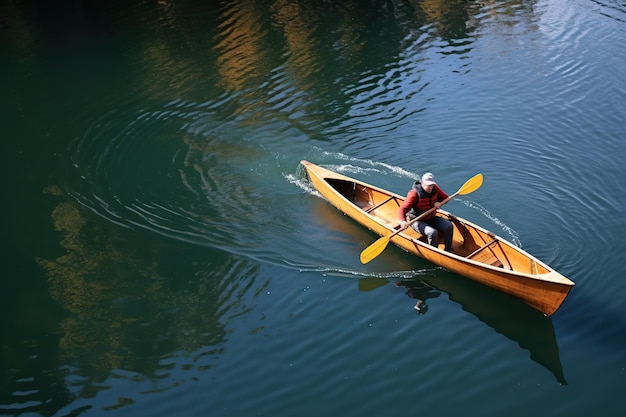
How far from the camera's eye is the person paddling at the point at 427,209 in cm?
1477

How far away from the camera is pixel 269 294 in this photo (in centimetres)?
1434

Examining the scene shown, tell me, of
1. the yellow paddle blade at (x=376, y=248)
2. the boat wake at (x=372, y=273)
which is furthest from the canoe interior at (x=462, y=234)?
the yellow paddle blade at (x=376, y=248)

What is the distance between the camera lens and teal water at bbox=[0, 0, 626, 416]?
40.1 ft

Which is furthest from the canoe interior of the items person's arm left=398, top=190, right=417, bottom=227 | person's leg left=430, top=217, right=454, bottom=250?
Answer: person's arm left=398, top=190, right=417, bottom=227

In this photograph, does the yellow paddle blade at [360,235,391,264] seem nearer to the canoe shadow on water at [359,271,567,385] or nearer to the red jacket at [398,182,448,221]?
the canoe shadow on water at [359,271,567,385]

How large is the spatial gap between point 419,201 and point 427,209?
1.02ft

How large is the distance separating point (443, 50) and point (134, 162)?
1379 centimetres

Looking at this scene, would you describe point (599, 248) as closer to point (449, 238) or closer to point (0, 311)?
point (449, 238)

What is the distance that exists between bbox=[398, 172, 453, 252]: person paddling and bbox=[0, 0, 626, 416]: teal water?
31.2 inches

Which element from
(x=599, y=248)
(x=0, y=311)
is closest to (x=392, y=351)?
(x=599, y=248)

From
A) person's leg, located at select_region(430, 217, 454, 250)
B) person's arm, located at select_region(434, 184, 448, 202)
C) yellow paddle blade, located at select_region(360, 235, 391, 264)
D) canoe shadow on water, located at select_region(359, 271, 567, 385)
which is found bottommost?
canoe shadow on water, located at select_region(359, 271, 567, 385)

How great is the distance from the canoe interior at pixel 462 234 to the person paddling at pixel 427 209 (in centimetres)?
36

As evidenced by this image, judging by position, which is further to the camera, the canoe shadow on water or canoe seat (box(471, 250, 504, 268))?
canoe seat (box(471, 250, 504, 268))

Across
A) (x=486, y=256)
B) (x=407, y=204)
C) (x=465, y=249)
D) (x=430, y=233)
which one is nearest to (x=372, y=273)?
(x=430, y=233)
